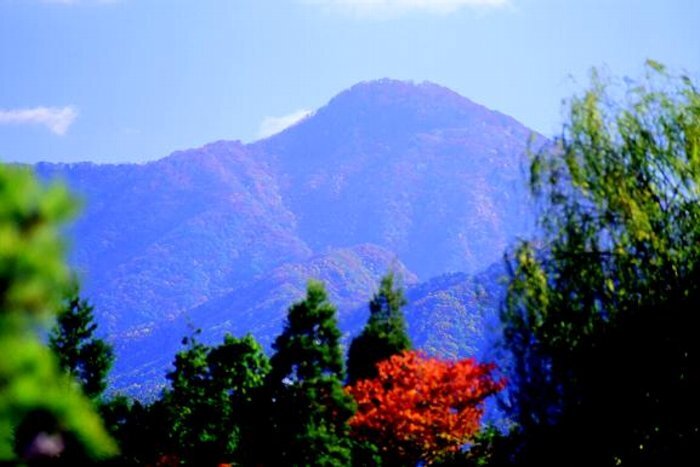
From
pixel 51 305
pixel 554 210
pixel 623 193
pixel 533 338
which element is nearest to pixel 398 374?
pixel 533 338

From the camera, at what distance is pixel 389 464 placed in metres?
25.2

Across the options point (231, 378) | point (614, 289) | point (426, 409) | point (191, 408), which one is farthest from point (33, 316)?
point (191, 408)

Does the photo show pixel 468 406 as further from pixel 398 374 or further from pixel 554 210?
pixel 554 210

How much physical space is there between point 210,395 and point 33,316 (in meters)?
28.4

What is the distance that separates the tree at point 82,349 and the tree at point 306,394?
591 inches

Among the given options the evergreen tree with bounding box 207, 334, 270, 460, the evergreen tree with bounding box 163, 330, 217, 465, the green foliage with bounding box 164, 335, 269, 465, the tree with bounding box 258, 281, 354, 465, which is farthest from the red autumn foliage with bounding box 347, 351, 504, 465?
the evergreen tree with bounding box 163, 330, 217, 465

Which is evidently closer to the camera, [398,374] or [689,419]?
[689,419]

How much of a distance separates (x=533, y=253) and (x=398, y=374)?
898 cm

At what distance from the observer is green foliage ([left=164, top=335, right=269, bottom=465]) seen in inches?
1138

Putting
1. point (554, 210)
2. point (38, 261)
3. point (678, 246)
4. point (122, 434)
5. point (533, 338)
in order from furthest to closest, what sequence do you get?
1. point (122, 434)
2. point (533, 338)
3. point (554, 210)
4. point (678, 246)
5. point (38, 261)

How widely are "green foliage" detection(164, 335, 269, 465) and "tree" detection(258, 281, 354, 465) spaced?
6.34 m

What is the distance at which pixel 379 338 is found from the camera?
33.4 metres

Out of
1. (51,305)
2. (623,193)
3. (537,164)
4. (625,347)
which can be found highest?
(537,164)

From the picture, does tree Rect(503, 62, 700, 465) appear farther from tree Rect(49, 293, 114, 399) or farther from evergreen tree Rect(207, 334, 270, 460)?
tree Rect(49, 293, 114, 399)
